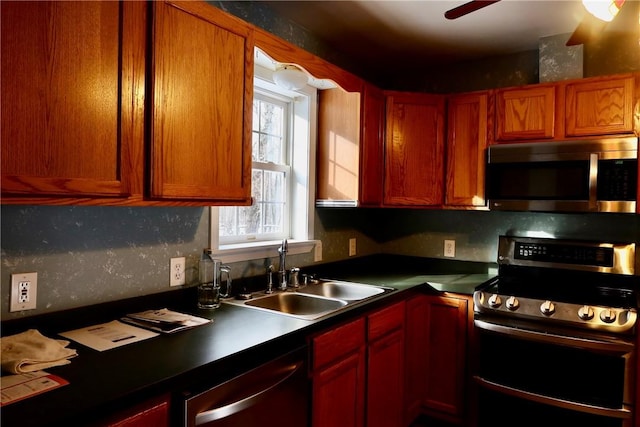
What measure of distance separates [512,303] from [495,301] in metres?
0.09

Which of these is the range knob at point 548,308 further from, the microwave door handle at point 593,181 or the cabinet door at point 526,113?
the cabinet door at point 526,113

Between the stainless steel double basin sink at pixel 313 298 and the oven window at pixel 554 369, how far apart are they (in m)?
0.68

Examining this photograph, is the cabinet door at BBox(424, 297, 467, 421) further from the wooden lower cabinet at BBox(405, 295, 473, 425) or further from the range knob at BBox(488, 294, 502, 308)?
the range knob at BBox(488, 294, 502, 308)

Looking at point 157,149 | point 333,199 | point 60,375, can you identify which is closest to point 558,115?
point 333,199

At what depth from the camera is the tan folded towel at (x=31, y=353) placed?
1.14 metres

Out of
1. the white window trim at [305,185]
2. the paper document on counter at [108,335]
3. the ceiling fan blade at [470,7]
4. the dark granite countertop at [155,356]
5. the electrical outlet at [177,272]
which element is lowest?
the dark granite countertop at [155,356]

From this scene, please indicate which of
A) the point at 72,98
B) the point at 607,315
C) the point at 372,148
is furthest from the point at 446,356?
the point at 72,98

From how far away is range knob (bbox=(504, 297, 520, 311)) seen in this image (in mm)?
2322

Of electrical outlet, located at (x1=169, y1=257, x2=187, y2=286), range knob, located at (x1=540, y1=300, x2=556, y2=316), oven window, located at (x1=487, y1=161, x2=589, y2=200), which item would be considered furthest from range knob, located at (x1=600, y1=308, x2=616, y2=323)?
electrical outlet, located at (x1=169, y1=257, x2=187, y2=286)

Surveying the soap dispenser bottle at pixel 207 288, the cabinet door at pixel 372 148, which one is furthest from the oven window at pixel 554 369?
the soap dispenser bottle at pixel 207 288

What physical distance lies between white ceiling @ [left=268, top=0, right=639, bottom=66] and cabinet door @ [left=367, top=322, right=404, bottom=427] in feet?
5.82

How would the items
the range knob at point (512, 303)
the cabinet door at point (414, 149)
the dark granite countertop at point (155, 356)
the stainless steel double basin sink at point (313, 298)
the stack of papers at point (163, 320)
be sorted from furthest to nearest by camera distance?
the cabinet door at point (414, 149) < the range knob at point (512, 303) < the stainless steel double basin sink at point (313, 298) < the stack of papers at point (163, 320) < the dark granite countertop at point (155, 356)

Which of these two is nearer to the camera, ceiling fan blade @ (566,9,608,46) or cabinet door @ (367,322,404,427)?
ceiling fan blade @ (566,9,608,46)

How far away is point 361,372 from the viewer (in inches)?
81.8
